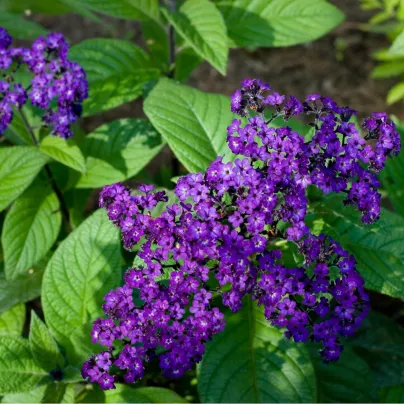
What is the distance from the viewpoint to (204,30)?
2.92m

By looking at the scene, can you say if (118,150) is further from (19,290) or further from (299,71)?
(299,71)

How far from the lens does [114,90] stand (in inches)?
120

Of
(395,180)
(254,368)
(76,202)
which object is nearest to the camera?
(254,368)

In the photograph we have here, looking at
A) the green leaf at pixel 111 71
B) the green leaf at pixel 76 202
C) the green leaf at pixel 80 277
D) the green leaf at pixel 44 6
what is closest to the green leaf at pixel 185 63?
the green leaf at pixel 111 71

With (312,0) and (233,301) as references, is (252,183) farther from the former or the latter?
(312,0)

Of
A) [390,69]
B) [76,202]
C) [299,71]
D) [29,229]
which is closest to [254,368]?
[29,229]

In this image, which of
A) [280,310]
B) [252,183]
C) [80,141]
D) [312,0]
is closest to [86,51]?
[80,141]

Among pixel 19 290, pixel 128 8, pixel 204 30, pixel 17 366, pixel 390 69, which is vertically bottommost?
pixel 17 366

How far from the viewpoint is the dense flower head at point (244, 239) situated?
6.32 feet

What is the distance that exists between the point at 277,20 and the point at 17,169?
154 centimetres

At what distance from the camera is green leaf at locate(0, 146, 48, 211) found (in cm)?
267

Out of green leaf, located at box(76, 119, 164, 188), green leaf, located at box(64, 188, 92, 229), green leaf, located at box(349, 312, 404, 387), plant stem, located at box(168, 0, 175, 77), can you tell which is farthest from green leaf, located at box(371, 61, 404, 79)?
green leaf, located at box(64, 188, 92, 229)

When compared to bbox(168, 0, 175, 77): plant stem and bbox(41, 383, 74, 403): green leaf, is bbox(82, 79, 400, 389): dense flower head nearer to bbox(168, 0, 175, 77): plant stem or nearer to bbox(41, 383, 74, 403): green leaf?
bbox(41, 383, 74, 403): green leaf

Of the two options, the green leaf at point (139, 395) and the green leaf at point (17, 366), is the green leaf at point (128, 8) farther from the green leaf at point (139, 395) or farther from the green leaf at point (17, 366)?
the green leaf at point (139, 395)
